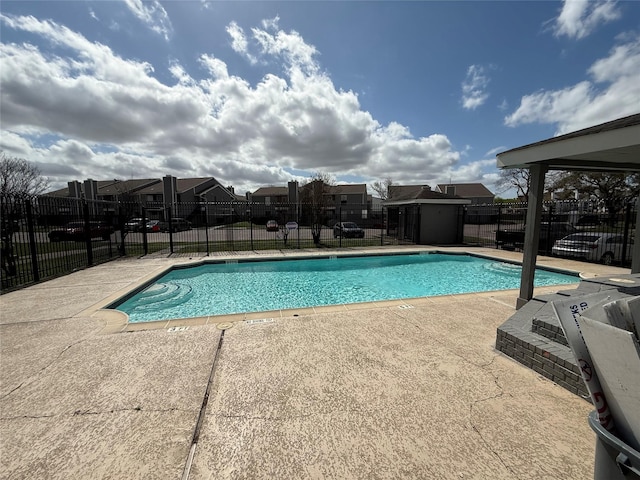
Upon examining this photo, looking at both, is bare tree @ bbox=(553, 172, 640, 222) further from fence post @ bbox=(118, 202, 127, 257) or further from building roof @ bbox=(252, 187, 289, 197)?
building roof @ bbox=(252, 187, 289, 197)

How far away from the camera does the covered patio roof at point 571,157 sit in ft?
10.6

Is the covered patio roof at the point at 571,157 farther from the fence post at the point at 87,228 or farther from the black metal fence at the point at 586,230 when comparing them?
the fence post at the point at 87,228

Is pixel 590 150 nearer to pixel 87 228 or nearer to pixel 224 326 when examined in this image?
pixel 224 326

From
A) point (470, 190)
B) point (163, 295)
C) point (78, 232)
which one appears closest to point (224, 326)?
point (163, 295)

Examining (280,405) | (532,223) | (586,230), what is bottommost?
(280,405)

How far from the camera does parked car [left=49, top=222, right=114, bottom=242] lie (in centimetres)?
889

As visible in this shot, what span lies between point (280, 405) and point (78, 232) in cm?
1157

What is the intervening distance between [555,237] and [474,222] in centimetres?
2415

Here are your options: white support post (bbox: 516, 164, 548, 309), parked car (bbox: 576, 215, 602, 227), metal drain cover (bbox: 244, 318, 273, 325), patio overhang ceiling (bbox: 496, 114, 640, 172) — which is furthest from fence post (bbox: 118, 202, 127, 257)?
parked car (bbox: 576, 215, 602, 227)

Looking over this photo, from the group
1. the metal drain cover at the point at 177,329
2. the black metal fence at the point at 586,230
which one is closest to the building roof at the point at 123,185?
the metal drain cover at the point at 177,329

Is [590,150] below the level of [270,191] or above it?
below

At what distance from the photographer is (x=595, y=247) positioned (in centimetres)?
1002

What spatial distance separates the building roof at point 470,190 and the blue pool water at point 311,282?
43.3 meters

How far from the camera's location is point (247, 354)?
3.44 meters
